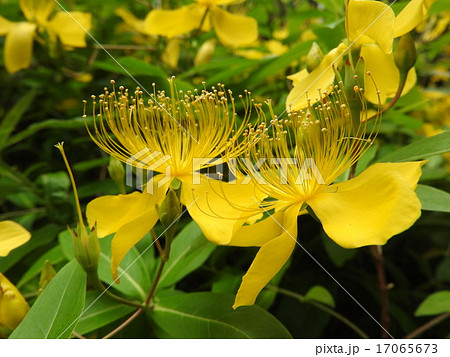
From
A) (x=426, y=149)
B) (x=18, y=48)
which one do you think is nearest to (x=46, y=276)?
(x=426, y=149)

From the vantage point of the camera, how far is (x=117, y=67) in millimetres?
1008

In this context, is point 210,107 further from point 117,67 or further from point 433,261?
point 433,261

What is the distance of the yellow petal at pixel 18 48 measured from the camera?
1095mm

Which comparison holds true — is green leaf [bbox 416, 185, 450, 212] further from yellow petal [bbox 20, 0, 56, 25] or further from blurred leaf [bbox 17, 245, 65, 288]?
yellow petal [bbox 20, 0, 56, 25]

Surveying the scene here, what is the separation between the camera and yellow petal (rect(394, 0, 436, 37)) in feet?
1.96

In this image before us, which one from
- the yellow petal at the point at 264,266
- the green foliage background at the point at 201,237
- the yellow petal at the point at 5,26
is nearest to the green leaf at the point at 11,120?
the green foliage background at the point at 201,237

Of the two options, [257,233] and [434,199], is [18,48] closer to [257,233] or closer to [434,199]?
[257,233]

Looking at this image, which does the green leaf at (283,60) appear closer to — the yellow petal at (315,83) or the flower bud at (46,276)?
the yellow petal at (315,83)

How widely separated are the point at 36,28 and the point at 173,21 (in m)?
0.35

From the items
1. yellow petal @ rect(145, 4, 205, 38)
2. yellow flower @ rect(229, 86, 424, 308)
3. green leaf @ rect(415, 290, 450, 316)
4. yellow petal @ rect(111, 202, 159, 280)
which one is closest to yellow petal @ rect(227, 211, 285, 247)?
yellow flower @ rect(229, 86, 424, 308)

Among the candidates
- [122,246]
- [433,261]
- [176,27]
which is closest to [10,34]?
[176,27]

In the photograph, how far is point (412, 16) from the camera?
61 cm

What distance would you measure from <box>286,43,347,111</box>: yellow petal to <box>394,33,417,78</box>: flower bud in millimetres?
75

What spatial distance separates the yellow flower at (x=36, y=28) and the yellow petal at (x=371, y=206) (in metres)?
0.81
